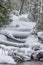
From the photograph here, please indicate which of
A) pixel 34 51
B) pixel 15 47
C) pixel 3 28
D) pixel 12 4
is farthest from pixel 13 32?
pixel 34 51

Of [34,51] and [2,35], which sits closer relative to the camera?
[34,51]

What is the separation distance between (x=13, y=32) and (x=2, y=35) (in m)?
1.33

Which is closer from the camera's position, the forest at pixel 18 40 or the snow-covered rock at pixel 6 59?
the snow-covered rock at pixel 6 59

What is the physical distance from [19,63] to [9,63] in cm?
39

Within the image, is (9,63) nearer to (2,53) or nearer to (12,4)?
(2,53)


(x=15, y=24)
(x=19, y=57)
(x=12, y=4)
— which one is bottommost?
(x=15, y=24)

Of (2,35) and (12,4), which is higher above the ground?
(12,4)

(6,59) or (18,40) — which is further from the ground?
(6,59)

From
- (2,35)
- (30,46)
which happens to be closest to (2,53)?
(30,46)

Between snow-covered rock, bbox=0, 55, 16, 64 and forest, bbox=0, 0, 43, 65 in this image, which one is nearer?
snow-covered rock, bbox=0, 55, 16, 64

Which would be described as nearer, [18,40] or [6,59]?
[6,59]

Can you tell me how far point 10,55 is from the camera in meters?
10.6

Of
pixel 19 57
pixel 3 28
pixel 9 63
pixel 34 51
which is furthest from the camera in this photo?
pixel 3 28

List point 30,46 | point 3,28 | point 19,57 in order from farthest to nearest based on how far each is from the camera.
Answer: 1. point 3,28
2. point 30,46
3. point 19,57
